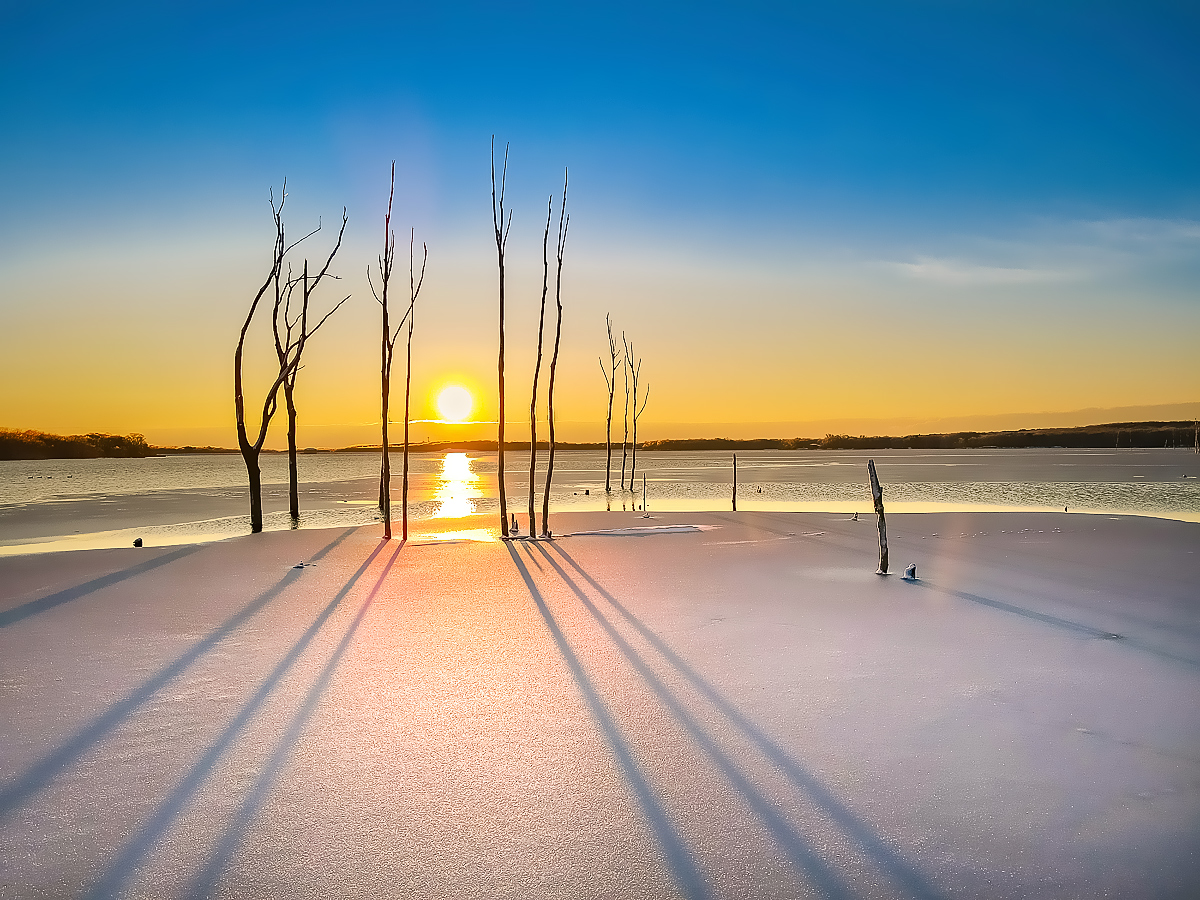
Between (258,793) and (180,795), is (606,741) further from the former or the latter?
(180,795)

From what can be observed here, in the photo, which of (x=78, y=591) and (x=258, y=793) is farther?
(x=78, y=591)

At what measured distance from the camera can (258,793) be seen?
3660 mm

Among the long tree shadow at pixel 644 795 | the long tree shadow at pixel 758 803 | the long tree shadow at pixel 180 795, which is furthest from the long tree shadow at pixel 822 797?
the long tree shadow at pixel 180 795

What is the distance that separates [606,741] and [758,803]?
104cm

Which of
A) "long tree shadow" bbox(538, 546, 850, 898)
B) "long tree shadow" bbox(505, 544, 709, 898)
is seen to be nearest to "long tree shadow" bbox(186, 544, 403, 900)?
"long tree shadow" bbox(505, 544, 709, 898)

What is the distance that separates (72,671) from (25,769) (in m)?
1.94

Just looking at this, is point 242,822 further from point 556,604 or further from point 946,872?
point 556,604

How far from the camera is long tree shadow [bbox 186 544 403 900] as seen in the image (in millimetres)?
2961

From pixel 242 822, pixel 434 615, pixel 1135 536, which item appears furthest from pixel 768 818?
pixel 1135 536

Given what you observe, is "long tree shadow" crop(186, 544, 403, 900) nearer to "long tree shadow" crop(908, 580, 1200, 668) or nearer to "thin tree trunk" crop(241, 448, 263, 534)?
"long tree shadow" crop(908, 580, 1200, 668)

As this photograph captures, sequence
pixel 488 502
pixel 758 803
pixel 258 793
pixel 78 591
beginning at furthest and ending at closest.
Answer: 1. pixel 488 502
2. pixel 78 591
3. pixel 258 793
4. pixel 758 803

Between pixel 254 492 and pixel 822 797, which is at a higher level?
pixel 254 492

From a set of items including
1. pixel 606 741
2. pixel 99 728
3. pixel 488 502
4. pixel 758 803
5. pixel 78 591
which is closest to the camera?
pixel 758 803

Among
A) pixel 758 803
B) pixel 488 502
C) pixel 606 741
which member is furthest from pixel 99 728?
pixel 488 502
